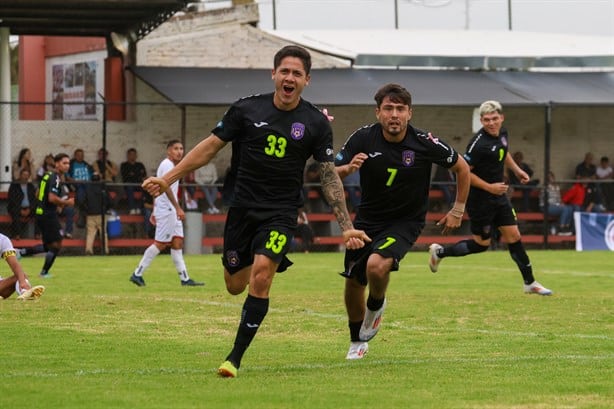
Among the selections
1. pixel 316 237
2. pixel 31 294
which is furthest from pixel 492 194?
pixel 316 237

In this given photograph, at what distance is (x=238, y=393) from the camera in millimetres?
8352

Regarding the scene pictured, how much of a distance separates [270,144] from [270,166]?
159 millimetres

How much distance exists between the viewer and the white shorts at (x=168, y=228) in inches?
766

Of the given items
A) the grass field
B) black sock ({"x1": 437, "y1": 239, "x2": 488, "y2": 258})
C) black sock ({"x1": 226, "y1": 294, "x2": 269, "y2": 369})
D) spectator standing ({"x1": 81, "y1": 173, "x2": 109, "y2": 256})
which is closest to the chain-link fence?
spectator standing ({"x1": 81, "y1": 173, "x2": 109, "y2": 256})

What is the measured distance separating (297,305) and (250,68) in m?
18.5

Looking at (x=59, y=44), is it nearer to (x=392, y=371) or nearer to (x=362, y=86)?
(x=362, y=86)

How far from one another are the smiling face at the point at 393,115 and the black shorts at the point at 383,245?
771 millimetres

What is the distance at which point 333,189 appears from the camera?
9.95 m

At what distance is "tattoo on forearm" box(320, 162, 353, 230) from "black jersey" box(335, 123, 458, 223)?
52cm

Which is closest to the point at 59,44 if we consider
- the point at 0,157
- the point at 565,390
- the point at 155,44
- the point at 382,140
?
the point at 155,44

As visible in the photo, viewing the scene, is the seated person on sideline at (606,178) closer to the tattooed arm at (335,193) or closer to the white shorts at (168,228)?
the white shorts at (168,228)

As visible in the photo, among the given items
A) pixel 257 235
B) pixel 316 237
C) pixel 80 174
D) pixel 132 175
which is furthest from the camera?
pixel 316 237

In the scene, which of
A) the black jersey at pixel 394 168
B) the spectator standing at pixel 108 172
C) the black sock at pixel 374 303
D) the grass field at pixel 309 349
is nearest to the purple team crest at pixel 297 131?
the black jersey at pixel 394 168

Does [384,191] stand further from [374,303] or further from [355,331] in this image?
[355,331]
